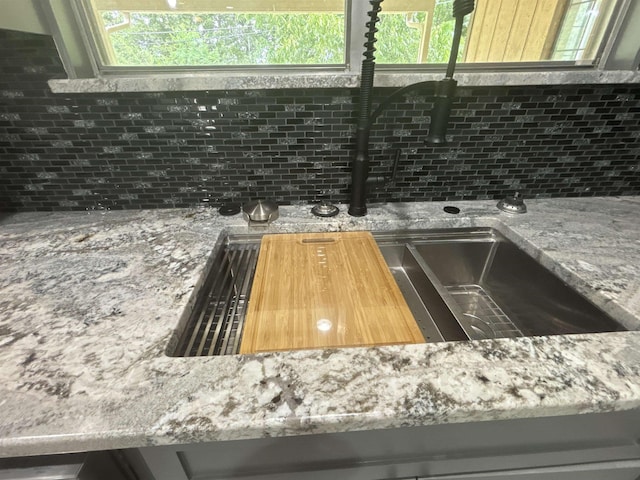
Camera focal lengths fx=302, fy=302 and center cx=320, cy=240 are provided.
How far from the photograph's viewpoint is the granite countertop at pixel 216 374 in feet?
1.43

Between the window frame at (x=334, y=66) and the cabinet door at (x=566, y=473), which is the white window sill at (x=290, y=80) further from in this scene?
the cabinet door at (x=566, y=473)

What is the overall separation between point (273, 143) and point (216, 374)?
742 millimetres

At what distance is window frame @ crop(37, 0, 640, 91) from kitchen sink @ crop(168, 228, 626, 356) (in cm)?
49

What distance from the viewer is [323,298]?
73cm

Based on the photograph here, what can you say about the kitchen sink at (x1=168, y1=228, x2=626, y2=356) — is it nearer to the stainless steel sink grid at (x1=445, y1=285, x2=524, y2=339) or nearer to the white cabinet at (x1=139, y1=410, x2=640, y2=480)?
the stainless steel sink grid at (x1=445, y1=285, x2=524, y2=339)

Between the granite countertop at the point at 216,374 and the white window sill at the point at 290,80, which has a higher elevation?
the white window sill at the point at 290,80

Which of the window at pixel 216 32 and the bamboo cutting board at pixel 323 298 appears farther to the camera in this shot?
the window at pixel 216 32

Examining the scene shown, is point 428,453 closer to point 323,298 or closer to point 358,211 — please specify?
point 323,298

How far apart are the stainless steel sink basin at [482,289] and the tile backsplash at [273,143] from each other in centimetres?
23

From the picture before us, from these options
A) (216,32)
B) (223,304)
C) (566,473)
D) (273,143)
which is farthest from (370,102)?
(566,473)

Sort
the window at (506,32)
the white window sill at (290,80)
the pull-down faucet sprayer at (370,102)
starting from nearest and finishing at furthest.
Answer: the pull-down faucet sprayer at (370,102), the white window sill at (290,80), the window at (506,32)

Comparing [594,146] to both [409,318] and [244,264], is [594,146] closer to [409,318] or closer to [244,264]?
[409,318]

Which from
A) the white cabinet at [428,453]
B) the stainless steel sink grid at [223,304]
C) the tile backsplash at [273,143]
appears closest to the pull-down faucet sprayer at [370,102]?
the tile backsplash at [273,143]

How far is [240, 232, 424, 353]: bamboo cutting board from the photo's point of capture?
0.61m
